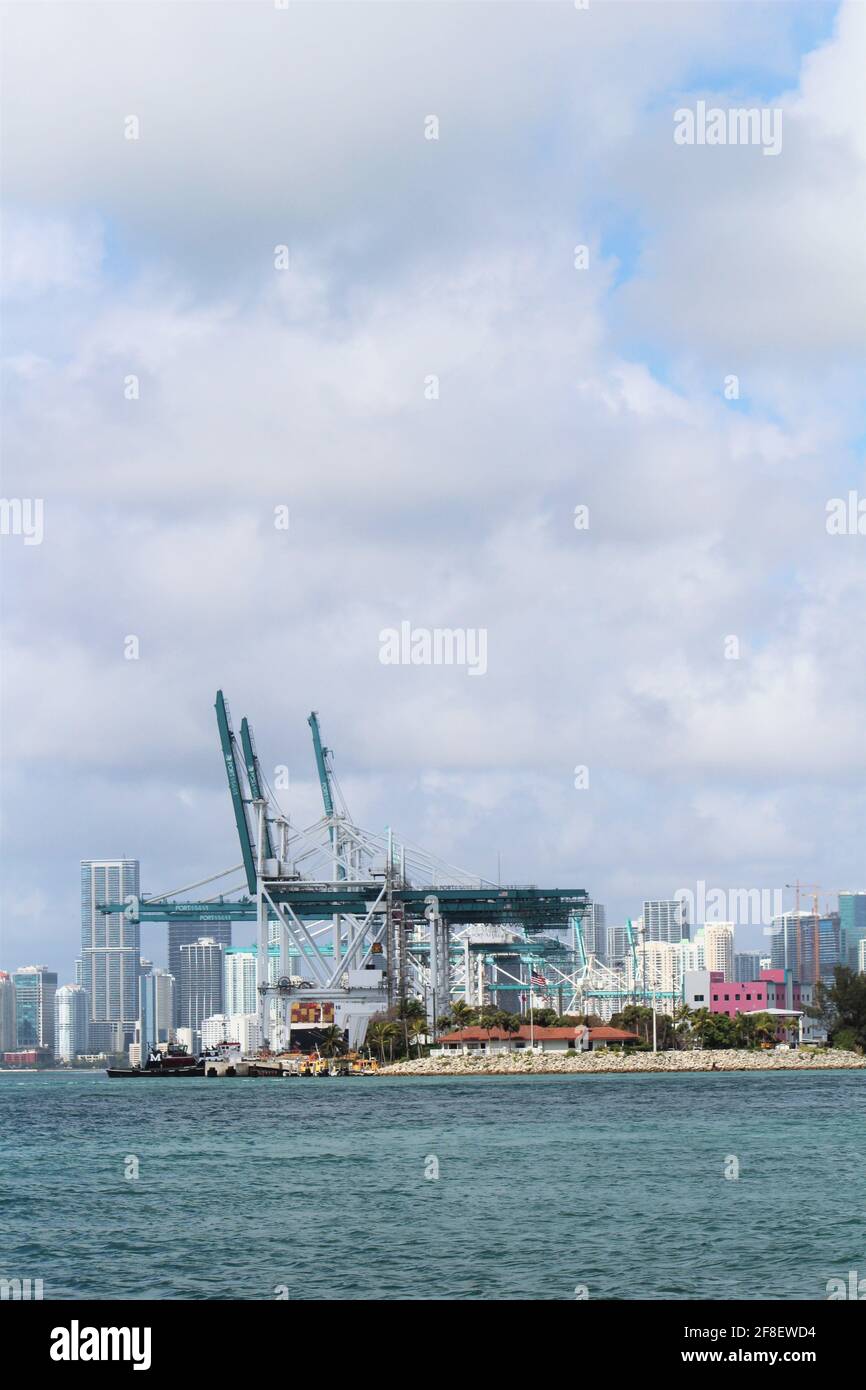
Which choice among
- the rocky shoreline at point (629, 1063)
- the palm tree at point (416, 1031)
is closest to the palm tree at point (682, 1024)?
the rocky shoreline at point (629, 1063)

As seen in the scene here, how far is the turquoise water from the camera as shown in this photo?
2470 centimetres

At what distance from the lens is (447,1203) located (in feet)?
109

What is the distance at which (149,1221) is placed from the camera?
105 feet

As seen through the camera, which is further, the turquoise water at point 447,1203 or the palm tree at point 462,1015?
the palm tree at point 462,1015

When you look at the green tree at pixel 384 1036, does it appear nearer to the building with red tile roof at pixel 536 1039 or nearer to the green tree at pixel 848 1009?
the building with red tile roof at pixel 536 1039

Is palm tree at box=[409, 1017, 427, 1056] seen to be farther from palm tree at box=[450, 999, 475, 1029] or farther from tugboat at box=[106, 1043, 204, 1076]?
tugboat at box=[106, 1043, 204, 1076]

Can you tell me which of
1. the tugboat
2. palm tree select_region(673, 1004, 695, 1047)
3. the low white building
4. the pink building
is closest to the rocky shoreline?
the low white building

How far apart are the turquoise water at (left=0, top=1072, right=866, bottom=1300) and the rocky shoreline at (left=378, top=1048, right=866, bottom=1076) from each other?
45965 mm

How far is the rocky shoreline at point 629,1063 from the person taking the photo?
367 feet

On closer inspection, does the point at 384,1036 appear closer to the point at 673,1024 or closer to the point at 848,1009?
the point at 673,1024

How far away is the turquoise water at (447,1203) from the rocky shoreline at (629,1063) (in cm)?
4596

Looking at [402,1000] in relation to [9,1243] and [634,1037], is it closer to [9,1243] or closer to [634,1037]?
[634,1037]
